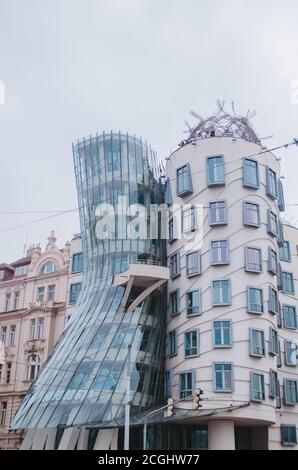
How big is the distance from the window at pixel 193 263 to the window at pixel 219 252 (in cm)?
118

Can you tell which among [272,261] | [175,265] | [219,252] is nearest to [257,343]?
[272,261]

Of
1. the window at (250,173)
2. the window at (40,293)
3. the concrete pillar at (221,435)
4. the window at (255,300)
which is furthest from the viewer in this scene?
the window at (40,293)

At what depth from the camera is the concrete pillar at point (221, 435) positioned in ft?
130

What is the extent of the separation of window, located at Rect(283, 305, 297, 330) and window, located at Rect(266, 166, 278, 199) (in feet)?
34.2

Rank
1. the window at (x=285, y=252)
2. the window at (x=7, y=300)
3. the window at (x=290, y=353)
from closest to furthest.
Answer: the window at (x=290, y=353)
the window at (x=285, y=252)
the window at (x=7, y=300)

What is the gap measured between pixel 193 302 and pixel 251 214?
823 centimetres

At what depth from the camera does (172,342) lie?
44.9m

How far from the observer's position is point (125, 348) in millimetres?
42625

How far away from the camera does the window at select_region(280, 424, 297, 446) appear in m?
44.1

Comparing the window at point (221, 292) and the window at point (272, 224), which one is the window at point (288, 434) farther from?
the window at point (272, 224)

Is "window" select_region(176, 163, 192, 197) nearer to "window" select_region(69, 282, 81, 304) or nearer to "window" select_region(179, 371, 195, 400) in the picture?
"window" select_region(69, 282, 81, 304)

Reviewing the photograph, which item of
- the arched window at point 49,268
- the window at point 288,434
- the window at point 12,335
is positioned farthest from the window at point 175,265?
the window at point 12,335
